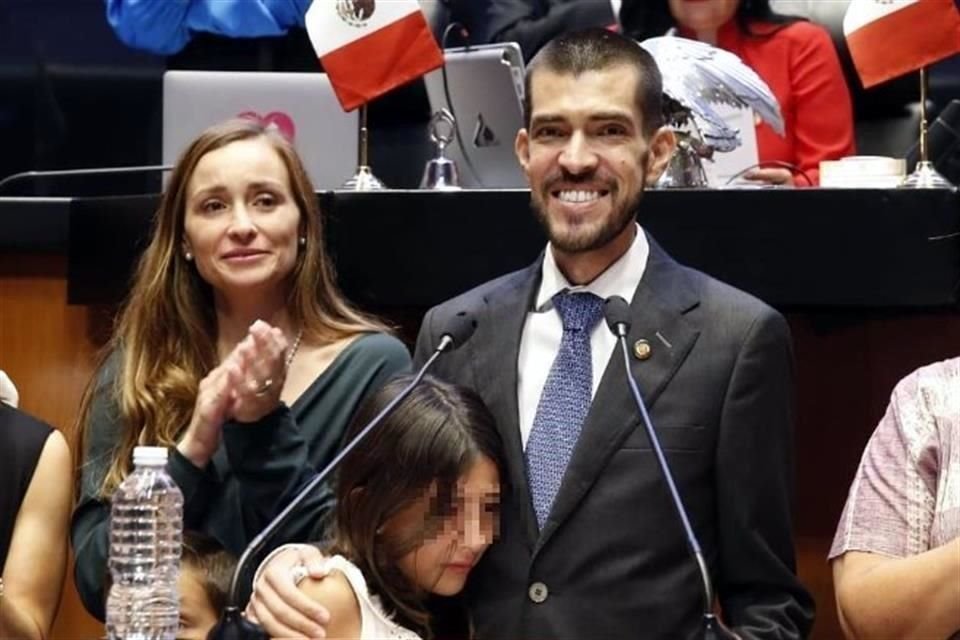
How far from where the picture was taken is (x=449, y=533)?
245cm

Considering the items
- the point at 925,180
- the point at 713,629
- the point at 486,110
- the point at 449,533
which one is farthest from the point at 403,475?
the point at 486,110

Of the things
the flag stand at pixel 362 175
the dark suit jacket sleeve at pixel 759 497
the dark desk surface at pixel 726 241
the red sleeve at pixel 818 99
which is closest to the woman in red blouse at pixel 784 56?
the red sleeve at pixel 818 99

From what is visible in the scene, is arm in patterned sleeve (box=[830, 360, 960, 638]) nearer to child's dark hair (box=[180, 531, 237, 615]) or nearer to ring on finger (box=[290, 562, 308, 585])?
ring on finger (box=[290, 562, 308, 585])

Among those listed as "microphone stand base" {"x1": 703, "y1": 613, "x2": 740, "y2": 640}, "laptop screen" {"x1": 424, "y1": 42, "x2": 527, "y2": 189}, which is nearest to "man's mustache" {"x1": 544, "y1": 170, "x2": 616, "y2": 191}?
"microphone stand base" {"x1": 703, "y1": 613, "x2": 740, "y2": 640}

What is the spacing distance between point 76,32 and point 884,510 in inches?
149

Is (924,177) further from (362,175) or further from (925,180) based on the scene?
(362,175)

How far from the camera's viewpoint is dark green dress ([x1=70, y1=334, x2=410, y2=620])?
2.74m

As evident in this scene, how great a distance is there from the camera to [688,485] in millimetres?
2502

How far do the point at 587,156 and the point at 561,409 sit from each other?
1.09 feet

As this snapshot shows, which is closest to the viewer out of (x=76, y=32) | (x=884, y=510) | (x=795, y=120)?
(x=884, y=510)

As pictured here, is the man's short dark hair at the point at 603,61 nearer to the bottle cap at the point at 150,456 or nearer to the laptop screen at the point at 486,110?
the bottle cap at the point at 150,456

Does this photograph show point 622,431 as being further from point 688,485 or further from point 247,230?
point 247,230

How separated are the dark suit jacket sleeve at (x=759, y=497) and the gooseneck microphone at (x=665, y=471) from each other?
0.14 m

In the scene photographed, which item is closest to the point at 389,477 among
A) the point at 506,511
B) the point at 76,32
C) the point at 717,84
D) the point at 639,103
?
the point at 506,511
